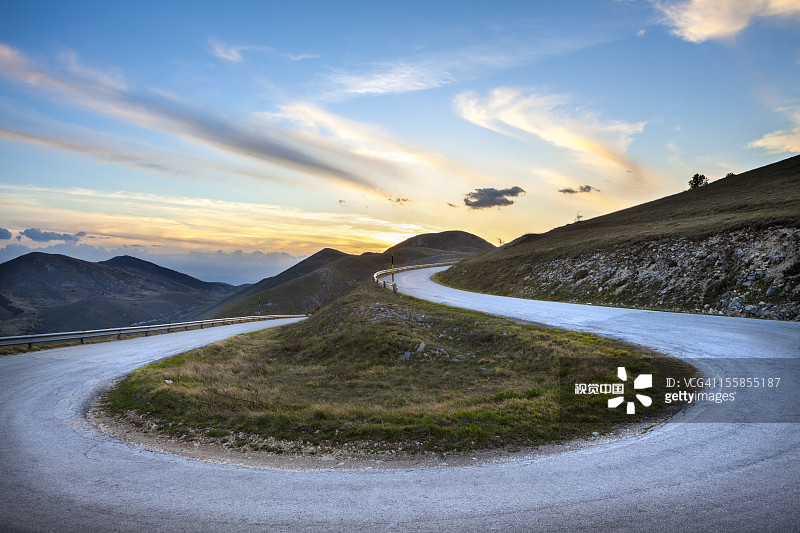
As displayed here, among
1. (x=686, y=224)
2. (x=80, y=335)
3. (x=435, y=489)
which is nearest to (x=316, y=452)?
(x=435, y=489)

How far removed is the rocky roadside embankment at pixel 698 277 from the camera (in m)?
20.7

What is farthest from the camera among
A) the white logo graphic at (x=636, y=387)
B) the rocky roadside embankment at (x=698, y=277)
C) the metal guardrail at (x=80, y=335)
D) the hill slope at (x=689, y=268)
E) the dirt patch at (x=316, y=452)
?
the metal guardrail at (x=80, y=335)

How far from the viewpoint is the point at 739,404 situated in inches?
352

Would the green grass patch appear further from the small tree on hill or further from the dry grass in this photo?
the small tree on hill

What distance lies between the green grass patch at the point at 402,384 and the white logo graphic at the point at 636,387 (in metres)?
0.24

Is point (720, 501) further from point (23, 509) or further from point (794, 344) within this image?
point (794, 344)

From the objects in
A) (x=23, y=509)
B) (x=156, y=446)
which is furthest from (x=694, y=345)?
(x=23, y=509)

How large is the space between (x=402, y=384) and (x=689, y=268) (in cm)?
2378

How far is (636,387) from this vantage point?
10.8 meters

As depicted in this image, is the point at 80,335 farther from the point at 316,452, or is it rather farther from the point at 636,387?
the point at 636,387

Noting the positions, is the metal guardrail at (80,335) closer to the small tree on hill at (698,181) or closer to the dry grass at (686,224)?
the dry grass at (686,224)

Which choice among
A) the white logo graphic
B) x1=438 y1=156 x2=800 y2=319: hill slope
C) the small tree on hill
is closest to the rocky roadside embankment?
x1=438 y1=156 x2=800 y2=319: hill slope

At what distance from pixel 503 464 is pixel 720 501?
314 centimetres

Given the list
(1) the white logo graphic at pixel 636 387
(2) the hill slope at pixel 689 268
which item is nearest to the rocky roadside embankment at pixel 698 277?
(2) the hill slope at pixel 689 268
